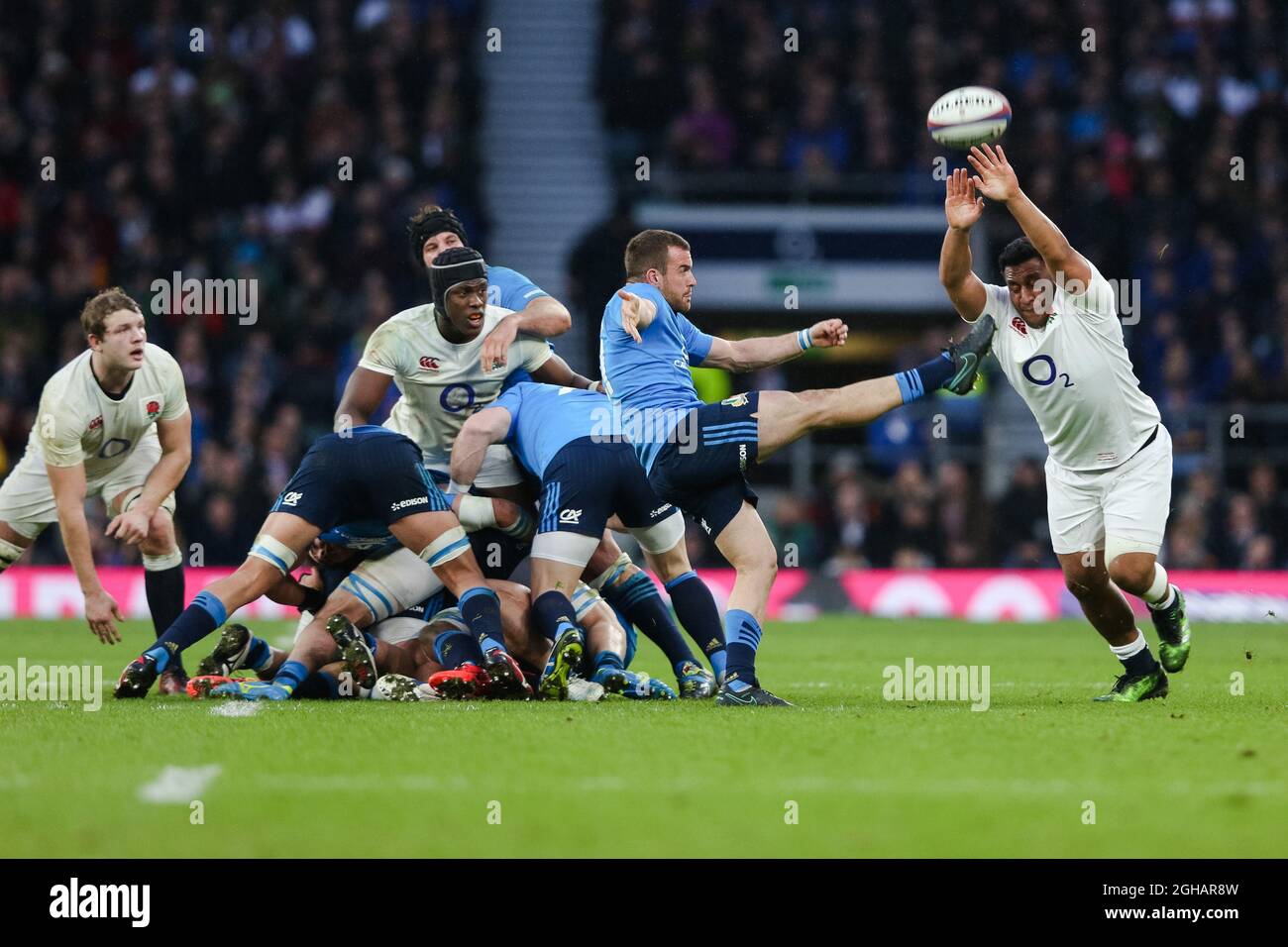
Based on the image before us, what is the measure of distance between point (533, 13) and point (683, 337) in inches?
637

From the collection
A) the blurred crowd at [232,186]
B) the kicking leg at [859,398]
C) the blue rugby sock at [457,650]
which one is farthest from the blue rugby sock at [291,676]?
the blurred crowd at [232,186]

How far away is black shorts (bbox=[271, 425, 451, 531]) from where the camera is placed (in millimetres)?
7770

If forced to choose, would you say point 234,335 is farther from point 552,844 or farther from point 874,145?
point 552,844

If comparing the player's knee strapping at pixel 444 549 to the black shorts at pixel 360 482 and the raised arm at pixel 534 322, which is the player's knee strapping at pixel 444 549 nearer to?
the black shorts at pixel 360 482

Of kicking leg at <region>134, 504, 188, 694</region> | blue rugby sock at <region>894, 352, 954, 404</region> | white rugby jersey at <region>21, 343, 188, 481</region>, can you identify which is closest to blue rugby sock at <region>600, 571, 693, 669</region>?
Answer: blue rugby sock at <region>894, 352, 954, 404</region>

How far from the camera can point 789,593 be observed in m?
16.8

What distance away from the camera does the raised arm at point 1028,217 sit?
740 cm

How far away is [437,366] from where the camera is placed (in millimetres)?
8820

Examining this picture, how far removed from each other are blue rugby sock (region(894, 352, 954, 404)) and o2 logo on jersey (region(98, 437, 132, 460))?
420 centimetres

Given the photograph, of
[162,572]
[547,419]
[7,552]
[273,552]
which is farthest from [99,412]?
[547,419]

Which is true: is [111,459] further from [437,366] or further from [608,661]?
[608,661]

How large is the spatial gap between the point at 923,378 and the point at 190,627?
134 inches

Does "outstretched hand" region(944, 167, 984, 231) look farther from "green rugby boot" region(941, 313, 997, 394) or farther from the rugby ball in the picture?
"green rugby boot" region(941, 313, 997, 394)
